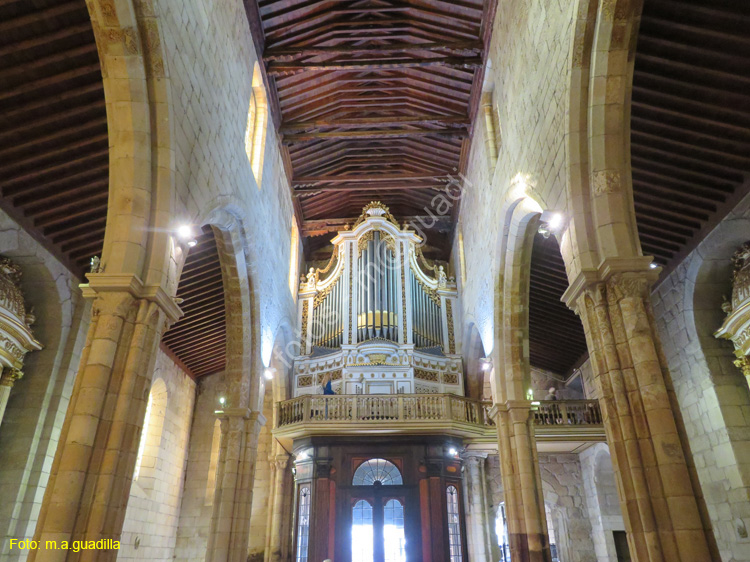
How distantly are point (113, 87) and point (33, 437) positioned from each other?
5306 millimetres

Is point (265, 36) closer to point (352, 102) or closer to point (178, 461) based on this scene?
point (352, 102)

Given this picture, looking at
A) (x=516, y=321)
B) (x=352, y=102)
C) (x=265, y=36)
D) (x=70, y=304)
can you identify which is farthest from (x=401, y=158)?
(x=70, y=304)

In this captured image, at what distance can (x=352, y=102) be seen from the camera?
1319 cm

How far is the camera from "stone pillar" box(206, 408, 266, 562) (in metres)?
8.82

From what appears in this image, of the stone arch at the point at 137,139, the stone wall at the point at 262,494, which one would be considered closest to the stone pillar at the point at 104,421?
the stone arch at the point at 137,139

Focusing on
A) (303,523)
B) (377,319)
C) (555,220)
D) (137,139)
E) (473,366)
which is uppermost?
(377,319)

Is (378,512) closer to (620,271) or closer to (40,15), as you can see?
(620,271)

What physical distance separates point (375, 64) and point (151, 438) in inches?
393

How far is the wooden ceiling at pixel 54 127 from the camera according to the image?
19.3 ft

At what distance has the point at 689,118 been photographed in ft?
22.3

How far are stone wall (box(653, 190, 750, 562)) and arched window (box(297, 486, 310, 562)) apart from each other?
25.4 feet

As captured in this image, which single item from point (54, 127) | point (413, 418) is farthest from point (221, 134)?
point (413, 418)

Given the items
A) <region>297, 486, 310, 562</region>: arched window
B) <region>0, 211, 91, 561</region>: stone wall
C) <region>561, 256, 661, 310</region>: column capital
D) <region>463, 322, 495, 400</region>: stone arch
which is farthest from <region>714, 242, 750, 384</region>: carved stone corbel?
<region>0, 211, 91, 561</region>: stone wall

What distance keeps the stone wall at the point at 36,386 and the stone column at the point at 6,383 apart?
23 cm
